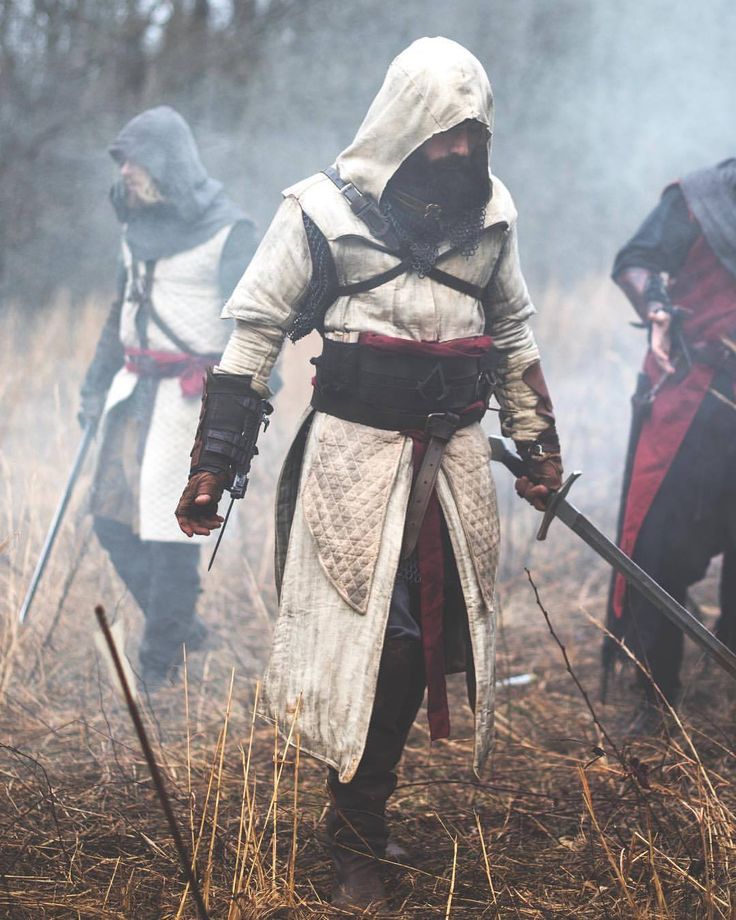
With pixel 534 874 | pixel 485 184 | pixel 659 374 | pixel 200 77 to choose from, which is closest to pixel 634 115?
pixel 200 77

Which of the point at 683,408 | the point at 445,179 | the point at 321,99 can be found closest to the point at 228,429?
the point at 445,179

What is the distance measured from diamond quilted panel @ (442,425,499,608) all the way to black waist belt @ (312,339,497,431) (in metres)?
0.09

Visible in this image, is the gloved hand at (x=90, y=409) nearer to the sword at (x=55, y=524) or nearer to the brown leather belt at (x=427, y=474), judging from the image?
the sword at (x=55, y=524)

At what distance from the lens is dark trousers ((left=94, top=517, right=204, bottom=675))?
4102 millimetres

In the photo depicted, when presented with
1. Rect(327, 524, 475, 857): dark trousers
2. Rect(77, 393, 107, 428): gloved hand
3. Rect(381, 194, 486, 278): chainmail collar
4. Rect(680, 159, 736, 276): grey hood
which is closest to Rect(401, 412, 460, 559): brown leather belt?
Rect(327, 524, 475, 857): dark trousers

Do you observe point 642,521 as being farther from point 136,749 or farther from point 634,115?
point 634,115

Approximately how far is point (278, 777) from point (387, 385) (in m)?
0.87

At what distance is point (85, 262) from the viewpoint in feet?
28.3

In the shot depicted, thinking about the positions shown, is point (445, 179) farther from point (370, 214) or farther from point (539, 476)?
point (539, 476)

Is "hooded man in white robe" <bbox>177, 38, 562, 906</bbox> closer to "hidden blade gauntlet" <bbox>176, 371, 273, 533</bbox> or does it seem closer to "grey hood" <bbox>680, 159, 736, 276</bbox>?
"hidden blade gauntlet" <bbox>176, 371, 273, 533</bbox>

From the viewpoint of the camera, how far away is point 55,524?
3959mm

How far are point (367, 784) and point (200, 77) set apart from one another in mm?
8352

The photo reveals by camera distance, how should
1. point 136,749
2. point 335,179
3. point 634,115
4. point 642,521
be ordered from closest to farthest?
point 335,179, point 136,749, point 642,521, point 634,115

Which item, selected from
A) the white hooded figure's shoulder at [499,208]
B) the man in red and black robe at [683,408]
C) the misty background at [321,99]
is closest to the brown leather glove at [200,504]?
the white hooded figure's shoulder at [499,208]
